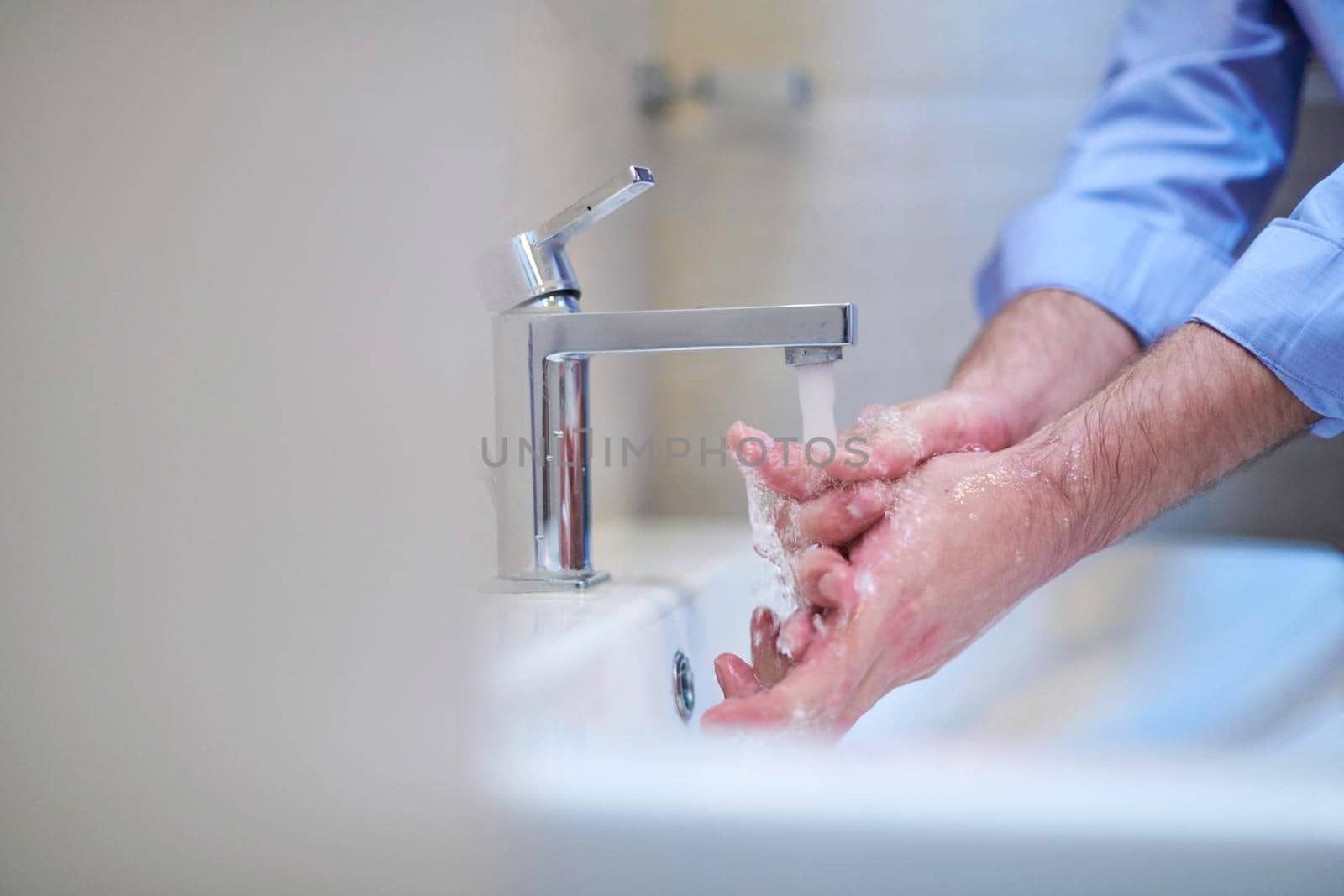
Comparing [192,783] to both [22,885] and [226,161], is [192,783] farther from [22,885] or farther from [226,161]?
[226,161]

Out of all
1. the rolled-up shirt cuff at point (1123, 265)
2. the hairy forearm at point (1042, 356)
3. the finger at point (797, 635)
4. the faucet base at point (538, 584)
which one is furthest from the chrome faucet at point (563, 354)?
the rolled-up shirt cuff at point (1123, 265)

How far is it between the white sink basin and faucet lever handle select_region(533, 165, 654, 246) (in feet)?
0.59

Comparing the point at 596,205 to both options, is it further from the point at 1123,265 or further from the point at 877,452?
the point at 1123,265

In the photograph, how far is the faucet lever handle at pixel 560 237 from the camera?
1.57ft

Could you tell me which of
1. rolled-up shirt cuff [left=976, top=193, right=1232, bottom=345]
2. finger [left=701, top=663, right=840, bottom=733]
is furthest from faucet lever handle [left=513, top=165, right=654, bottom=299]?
rolled-up shirt cuff [left=976, top=193, right=1232, bottom=345]

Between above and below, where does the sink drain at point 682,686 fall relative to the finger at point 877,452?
below

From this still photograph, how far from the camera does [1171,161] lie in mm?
789

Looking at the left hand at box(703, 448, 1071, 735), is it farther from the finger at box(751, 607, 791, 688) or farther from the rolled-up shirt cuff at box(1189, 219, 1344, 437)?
the rolled-up shirt cuff at box(1189, 219, 1344, 437)

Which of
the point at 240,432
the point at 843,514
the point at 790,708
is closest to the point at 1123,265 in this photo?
the point at 843,514

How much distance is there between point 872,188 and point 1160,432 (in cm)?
53

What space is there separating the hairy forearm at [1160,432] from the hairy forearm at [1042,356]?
0.53ft

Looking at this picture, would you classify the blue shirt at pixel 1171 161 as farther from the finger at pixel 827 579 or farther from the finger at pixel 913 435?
the finger at pixel 827 579

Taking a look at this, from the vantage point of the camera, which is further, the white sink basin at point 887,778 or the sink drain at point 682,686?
the sink drain at point 682,686

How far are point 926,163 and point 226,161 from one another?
698 millimetres
